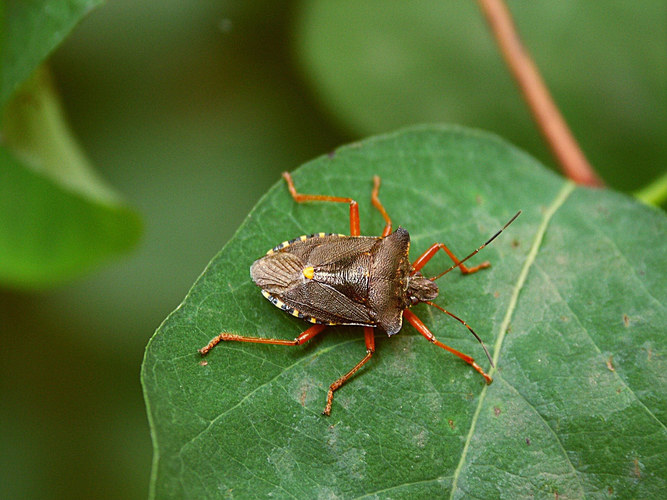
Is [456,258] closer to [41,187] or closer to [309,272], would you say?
[309,272]

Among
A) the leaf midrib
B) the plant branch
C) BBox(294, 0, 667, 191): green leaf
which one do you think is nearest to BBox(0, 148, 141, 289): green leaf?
BBox(294, 0, 667, 191): green leaf

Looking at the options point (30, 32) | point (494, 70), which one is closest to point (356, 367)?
point (30, 32)

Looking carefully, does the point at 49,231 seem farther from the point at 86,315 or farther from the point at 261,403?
the point at 261,403

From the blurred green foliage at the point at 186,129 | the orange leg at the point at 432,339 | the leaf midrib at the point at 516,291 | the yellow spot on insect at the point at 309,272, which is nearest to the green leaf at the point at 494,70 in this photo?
the blurred green foliage at the point at 186,129

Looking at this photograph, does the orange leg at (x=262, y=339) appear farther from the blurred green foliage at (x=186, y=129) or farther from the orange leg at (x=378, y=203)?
the blurred green foliage at (x=186, y=129)

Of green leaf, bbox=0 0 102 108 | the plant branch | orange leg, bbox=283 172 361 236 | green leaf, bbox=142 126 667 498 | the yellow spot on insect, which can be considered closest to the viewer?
Result: green leaf, bbox=142 126 667 498

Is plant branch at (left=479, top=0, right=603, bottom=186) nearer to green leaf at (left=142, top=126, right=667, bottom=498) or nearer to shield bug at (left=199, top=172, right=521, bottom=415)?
green leaf at (left=142, top=126, right=667, bottom=498)
